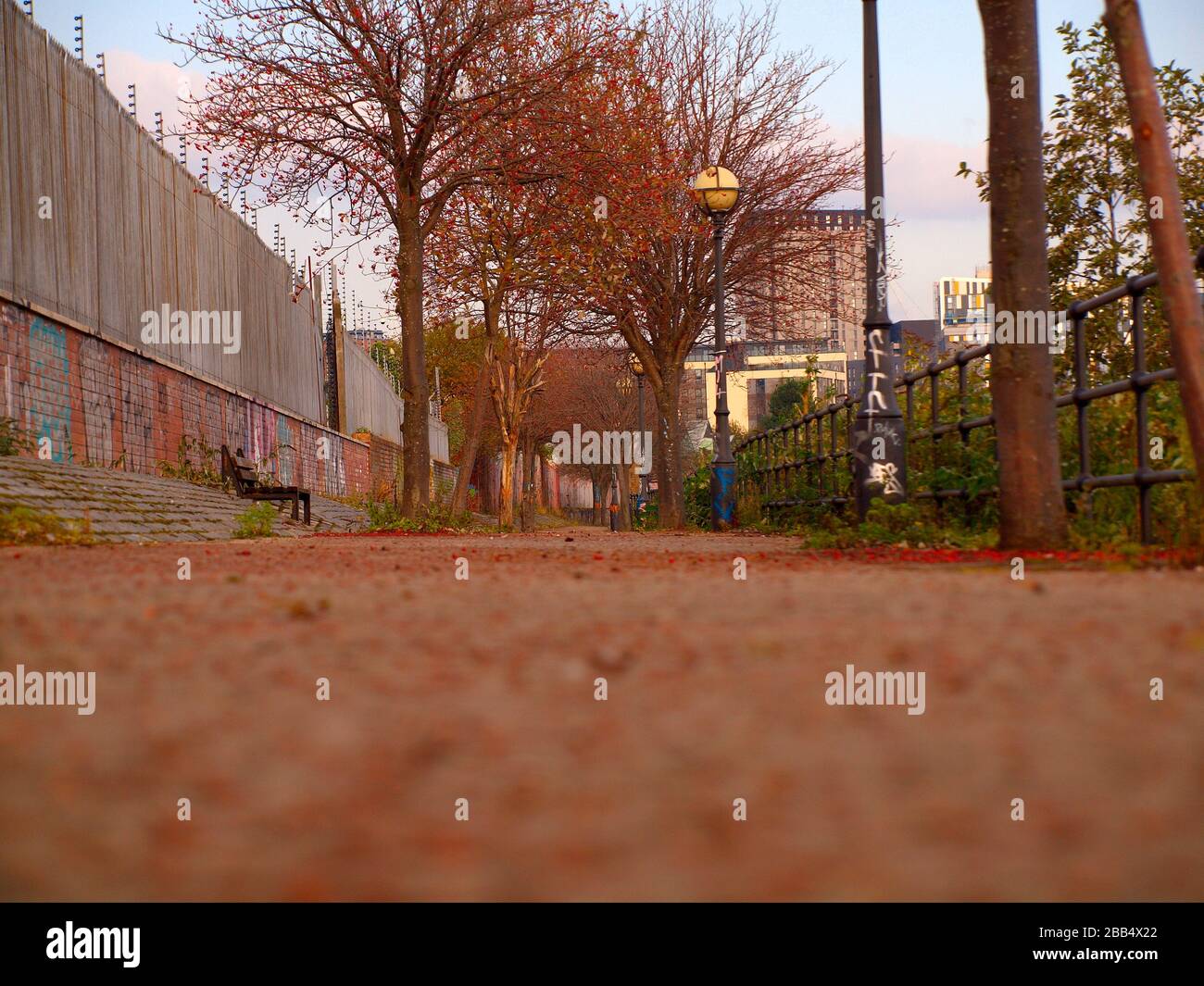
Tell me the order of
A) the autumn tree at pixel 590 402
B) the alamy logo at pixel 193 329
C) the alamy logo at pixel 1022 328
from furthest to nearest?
the autumn tree at pixel 590 402, the alamy logo at pixel 193 329, the alamy logo at pixel 1022 328

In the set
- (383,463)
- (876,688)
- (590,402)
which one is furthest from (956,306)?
(876,688)

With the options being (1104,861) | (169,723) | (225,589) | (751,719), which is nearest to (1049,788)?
(1104,861)

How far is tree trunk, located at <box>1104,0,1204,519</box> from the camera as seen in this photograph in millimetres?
5508

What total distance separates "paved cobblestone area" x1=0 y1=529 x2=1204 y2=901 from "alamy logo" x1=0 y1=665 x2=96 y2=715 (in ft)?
0.14

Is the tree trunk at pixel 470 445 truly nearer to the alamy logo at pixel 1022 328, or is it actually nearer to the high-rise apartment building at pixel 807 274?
the high-rise apartment building at pixel 807 274

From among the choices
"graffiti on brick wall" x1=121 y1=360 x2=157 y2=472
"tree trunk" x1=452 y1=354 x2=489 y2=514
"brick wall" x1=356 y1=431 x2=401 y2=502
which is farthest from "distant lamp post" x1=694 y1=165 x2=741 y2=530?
"brick wall" x1=356 y1=431 x2=401 y2=502

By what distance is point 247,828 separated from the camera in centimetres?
157

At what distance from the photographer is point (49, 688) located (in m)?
2.49

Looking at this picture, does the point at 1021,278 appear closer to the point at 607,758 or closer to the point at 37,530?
the point at 607,758

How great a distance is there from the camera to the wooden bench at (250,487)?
60.0 ft

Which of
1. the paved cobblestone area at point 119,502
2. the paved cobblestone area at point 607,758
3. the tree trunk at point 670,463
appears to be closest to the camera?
the paved cobblestone area at point 607,758

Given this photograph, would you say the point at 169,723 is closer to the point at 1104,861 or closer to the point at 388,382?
the point at 1104,861

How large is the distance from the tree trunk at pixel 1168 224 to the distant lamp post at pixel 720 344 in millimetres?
12108
